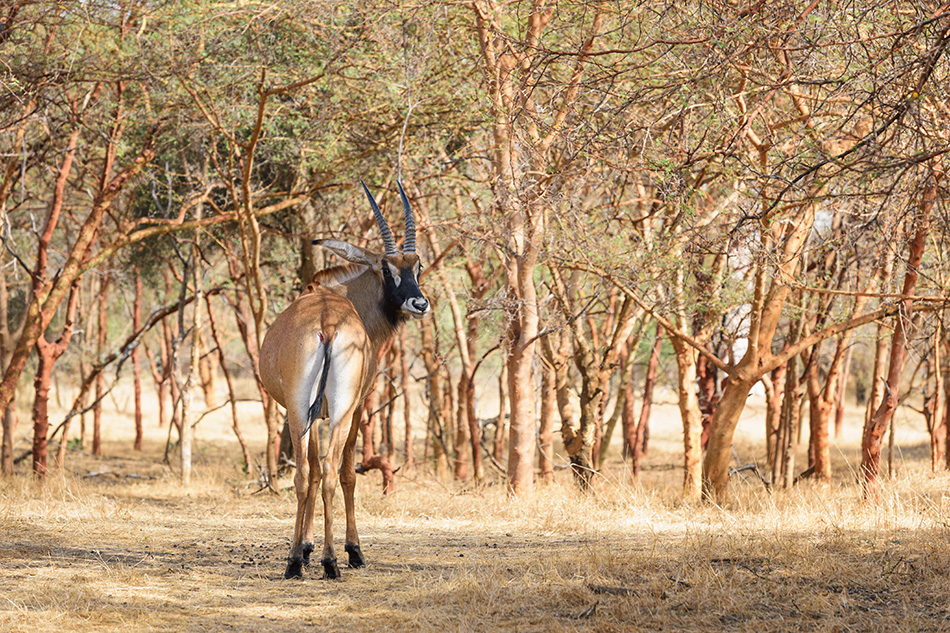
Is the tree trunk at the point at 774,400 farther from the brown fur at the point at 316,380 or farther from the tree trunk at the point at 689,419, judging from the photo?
the brown fur at the point at 316,380

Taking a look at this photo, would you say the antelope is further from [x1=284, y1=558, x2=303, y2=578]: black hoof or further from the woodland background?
the woodland background

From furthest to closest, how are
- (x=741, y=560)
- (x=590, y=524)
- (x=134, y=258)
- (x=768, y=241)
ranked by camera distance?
(x=134, y=258) → (x=768, y=241) → (x=590, y=524) → (x=741, y=560)

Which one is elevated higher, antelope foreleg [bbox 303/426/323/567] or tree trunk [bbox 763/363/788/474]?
tree trunk [bbox 763/363/788/474]

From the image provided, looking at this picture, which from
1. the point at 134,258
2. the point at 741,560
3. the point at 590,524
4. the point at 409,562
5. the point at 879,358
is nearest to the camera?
the point at 741,560

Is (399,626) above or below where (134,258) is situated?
below

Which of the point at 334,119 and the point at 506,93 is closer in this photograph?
the point at 506,93

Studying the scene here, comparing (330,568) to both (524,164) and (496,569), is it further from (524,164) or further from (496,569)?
(524,164)

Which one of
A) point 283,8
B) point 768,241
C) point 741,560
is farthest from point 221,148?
point 741,560

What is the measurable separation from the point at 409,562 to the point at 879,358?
29.1 feet

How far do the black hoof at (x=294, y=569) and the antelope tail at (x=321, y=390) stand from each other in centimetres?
81

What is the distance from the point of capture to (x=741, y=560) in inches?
247

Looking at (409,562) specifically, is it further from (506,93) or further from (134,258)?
(134,258)

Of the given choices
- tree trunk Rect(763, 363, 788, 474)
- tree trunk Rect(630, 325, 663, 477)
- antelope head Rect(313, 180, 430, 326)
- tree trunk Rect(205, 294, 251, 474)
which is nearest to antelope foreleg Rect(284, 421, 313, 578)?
antelope head Rect(313, 180, 430, 326)

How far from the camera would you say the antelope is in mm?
6336
